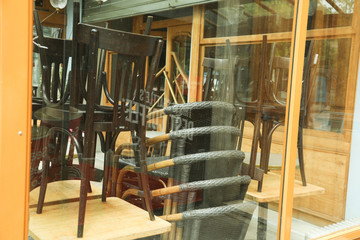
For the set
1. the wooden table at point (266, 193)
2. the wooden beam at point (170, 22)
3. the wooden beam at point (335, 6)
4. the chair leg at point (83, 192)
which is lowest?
the wooden table at point (266, 193)

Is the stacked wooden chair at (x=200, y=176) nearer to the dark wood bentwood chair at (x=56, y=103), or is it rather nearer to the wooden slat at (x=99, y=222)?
the wooden slat at (x=99, y=222)

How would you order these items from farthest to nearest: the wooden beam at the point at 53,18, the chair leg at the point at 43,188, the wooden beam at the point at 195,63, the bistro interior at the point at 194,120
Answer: the wooden beam at the point at 195,63 → the bistro interior at the point at 194,120 → the chair leg at the point at 43,188 → the wooden beam at the point at 53,18

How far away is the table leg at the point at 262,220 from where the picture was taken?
178 cm

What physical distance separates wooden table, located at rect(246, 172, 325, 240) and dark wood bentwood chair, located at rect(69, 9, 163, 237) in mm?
580

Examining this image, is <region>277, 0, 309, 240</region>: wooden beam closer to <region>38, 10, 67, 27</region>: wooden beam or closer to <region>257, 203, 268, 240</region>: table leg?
<region>257, 203, 268, 240</region>: table leg

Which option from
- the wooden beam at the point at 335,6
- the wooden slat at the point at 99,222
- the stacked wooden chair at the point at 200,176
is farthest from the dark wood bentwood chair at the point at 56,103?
the wooden beam at the point at 335,6

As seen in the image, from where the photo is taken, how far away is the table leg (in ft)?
5.83

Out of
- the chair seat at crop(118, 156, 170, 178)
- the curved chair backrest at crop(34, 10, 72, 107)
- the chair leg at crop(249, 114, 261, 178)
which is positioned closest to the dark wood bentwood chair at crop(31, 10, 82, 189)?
the curved chair backrest at crop(34, 10, 72, 107)

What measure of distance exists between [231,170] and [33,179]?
1.07 metres

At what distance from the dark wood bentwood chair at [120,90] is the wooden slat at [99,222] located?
36 millimetres

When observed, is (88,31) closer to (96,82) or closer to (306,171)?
(96,82)

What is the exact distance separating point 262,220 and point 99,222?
33.5 inches

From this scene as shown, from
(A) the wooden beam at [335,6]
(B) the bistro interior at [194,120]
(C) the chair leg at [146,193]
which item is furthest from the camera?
(A) the wooden beam at [335,6]

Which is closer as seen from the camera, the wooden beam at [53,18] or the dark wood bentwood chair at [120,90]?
the wooden beam at [53,18]
